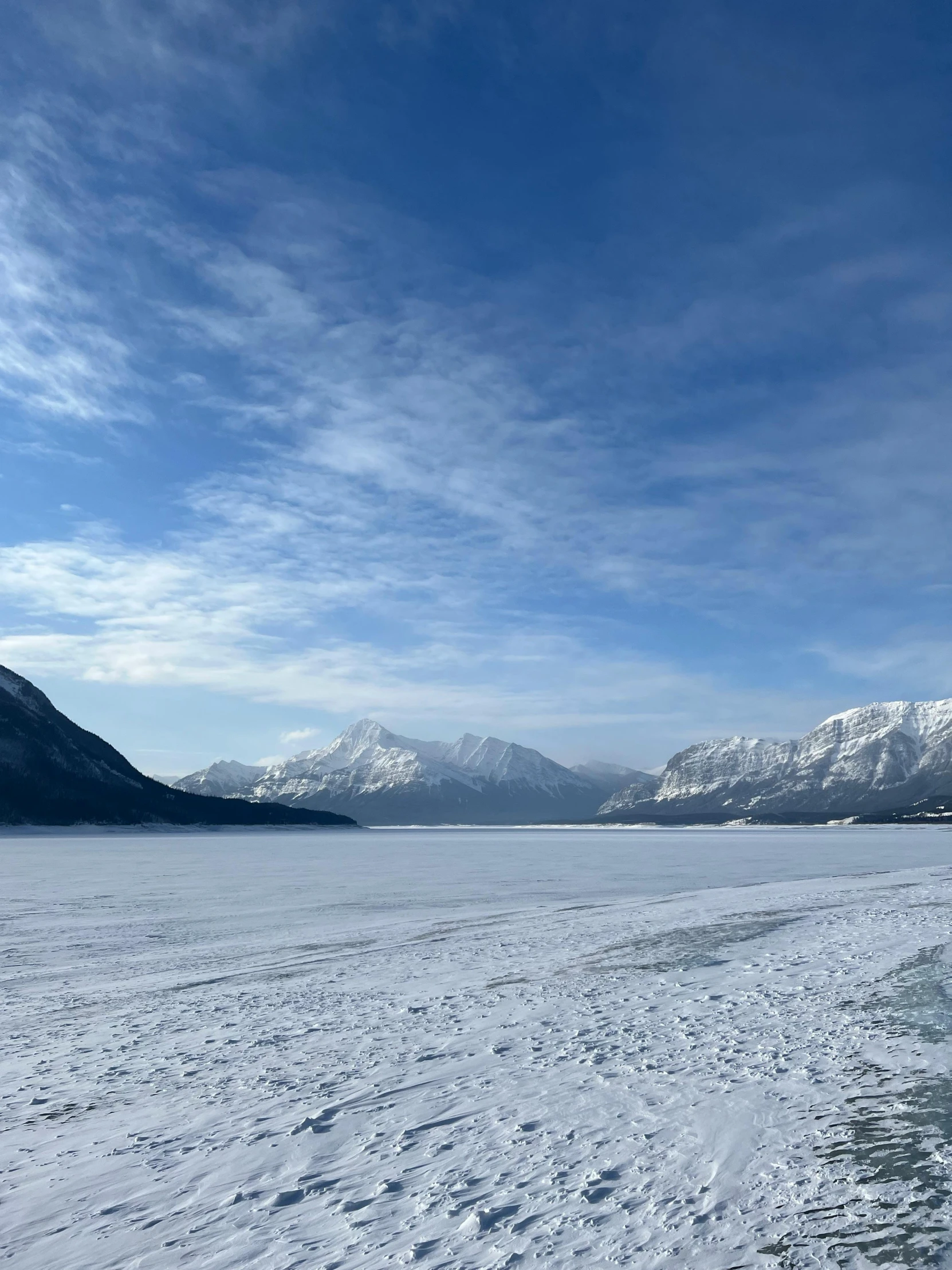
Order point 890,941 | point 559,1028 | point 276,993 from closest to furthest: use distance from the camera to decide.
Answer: point 559,1028
point 276,993
point 890,941

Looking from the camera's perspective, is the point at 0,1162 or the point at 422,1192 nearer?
the point at 422,1192

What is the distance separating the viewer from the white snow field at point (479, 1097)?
20.5 ft

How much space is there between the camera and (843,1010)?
12.5m

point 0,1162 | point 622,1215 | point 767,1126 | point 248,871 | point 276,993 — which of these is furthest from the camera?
point 248,871

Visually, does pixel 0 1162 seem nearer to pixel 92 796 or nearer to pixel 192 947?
pixel 192 947

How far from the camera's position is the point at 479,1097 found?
9.09 m

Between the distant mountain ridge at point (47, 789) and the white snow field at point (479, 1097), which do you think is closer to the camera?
the white snow field at point (479, 1097)

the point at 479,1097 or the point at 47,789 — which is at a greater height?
the point at 47,789

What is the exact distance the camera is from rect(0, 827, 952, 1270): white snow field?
20.5ft

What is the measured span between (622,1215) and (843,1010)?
7.70 m

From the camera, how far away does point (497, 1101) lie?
29.4 ft

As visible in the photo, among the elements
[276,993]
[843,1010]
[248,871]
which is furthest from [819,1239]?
[248,871]

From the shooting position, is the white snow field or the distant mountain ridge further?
the distant mountain ridge

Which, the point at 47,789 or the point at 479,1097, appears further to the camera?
the point at 47,789
